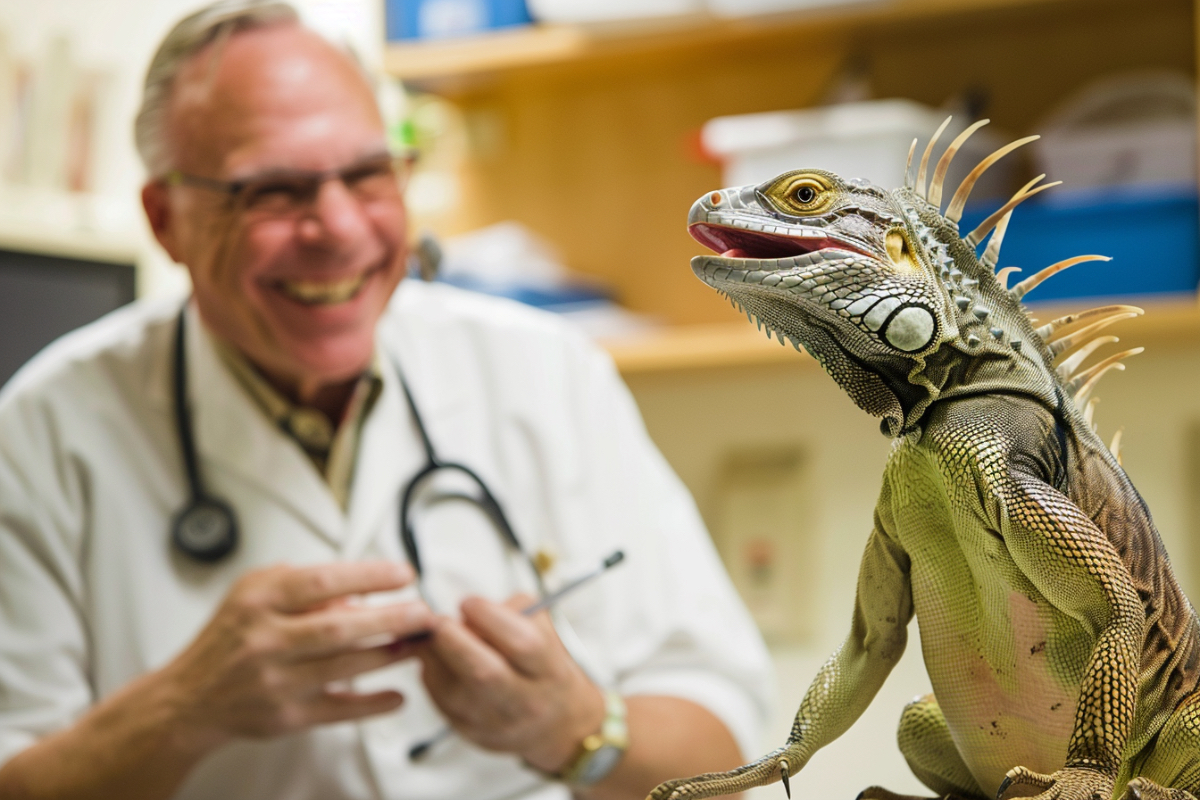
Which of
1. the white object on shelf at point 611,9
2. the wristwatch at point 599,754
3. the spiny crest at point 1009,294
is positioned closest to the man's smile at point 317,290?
the wristwatch at point 599,754

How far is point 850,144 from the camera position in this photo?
1.72 meters

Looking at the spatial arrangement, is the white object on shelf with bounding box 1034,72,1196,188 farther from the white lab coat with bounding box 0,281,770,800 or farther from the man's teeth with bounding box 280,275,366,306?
the man's teeth with bounding box 280,275,366,306

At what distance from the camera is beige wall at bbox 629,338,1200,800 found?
182 centimetres

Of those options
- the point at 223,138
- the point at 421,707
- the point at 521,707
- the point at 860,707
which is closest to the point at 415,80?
the point at 223,138

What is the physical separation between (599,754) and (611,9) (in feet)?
4.27

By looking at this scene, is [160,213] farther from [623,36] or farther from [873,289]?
[873,289]

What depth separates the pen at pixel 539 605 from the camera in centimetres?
99

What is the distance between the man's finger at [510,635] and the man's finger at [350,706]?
0.11m

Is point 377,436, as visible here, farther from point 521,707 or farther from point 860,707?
point 860,707

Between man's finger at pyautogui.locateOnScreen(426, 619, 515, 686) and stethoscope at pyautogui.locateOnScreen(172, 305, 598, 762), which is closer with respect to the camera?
man's finger at pyautogui.locateOnScreen(426, 619, 515, 686)

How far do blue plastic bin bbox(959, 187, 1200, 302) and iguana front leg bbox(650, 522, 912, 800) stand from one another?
133 cm

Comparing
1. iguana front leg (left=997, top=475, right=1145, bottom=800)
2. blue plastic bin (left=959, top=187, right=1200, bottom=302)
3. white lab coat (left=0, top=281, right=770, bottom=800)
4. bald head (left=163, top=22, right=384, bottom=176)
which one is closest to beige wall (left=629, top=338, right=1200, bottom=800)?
blue plastic bin (left=959, top=187, right=1200, bottom=302)

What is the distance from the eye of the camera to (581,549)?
61.0 inches

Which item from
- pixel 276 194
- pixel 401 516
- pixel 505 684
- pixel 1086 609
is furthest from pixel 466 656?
pixel 1086 609
